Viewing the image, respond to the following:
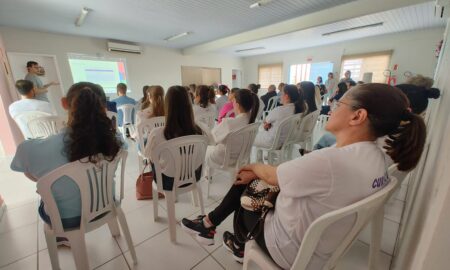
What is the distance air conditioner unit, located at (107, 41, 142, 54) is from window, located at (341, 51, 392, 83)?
757 centimetres

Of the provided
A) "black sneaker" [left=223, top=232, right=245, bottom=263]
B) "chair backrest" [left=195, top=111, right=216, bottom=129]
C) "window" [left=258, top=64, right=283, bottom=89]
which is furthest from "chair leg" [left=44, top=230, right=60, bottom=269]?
"window" [left=258, top=64, right=283, bottom=89]

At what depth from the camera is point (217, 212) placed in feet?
4.06

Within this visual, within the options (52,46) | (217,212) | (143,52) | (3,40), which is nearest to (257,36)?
(143,52)

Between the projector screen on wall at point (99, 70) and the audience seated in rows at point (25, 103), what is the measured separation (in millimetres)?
3498

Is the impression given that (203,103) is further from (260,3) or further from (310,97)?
(260,3)

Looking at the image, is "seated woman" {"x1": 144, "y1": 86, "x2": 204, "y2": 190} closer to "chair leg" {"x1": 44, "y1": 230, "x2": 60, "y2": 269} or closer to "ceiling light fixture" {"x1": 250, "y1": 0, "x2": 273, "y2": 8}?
"chair leg" {"x1": 44, "y1": 230, "x2": 60, "y2": 269}

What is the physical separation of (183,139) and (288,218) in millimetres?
860

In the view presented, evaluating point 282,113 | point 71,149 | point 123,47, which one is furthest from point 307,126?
point 123,47

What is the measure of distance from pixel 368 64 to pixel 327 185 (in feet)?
26.2

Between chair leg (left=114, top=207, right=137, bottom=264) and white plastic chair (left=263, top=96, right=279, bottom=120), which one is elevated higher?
white plastic chair (left=263, top=96, right=279, bottom=120)

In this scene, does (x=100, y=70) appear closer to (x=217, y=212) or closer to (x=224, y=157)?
(x=224, y=157)

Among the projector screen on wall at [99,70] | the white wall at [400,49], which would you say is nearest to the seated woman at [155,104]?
the projector screen on wall at [99,70]

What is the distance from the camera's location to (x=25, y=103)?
8.24ft

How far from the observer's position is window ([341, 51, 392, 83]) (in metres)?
6.20
